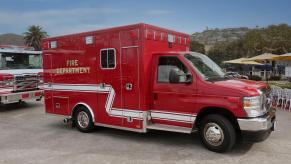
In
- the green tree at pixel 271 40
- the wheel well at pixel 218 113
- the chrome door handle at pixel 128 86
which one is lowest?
the wheel well at pixel 218 113

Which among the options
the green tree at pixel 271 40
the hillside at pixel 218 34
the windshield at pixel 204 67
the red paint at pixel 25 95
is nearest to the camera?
the windshield at pixel 204 67

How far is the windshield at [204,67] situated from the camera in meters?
6.71

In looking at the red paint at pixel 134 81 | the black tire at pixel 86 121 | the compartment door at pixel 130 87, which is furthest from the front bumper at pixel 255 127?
the black tire at pixel 86 121

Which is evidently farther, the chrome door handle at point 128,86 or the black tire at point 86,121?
the black tire at point 86,121

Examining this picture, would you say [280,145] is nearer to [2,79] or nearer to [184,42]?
[184,42]

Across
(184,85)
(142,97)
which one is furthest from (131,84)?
(184,85)

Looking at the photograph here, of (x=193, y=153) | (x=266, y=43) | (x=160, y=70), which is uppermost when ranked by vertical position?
(x=266, y=43)

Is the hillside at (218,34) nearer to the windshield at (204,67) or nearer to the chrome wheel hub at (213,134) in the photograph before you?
the windshield at (204,67)

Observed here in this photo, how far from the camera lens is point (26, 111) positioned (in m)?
12.6

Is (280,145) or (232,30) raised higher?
(232,30)

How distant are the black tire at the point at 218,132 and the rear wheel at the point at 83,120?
3191 millimetres

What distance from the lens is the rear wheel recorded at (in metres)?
8.41

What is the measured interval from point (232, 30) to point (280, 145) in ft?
546

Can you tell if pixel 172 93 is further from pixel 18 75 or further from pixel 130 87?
pixel 18 75
